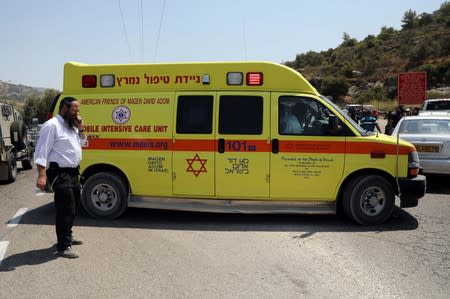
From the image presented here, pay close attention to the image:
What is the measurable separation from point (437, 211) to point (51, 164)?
20.8 ft

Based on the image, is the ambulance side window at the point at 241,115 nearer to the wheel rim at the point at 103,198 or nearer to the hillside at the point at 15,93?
the wheel rim at the point at 103,198

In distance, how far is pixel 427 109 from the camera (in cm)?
1830

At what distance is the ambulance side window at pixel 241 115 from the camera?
689cm

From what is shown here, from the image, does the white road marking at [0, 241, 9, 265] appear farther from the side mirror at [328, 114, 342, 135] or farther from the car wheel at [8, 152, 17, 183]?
the car wheel at [8, 152, 17, 183]

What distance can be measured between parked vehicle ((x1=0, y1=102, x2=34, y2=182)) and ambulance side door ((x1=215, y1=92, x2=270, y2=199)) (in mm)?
6880

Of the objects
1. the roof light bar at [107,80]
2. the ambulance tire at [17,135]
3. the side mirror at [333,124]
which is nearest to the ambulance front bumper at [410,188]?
the side mirror at [333,124]

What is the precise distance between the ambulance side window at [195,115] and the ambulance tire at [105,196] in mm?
1348

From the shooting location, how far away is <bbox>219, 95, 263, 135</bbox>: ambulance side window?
689 cm

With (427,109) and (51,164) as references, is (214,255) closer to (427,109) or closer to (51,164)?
(51,164)

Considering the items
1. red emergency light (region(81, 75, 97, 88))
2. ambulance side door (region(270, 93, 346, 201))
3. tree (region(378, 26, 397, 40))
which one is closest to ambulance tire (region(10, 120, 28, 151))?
red emergency light (region(81, 75, 97, 88))

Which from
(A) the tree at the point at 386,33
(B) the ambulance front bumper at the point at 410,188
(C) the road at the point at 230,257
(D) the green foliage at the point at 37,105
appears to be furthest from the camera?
(A) the tree at the point at 386,33

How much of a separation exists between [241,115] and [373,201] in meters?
2.41

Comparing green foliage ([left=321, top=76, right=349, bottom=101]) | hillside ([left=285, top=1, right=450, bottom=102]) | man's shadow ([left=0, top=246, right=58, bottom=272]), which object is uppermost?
hillside ([left=285, top=1, right=450, bottom=102])

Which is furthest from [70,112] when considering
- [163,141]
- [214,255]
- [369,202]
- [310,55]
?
[310,55]
